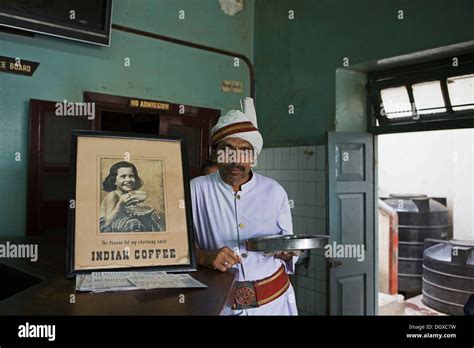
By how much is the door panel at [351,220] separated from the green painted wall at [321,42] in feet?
0.81

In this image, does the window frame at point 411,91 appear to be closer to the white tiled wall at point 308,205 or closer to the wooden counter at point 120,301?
the white tiled wall at point 308,205

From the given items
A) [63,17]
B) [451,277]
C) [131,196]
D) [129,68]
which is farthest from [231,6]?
[131,196]

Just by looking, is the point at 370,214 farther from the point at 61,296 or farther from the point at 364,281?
the point at 61,296

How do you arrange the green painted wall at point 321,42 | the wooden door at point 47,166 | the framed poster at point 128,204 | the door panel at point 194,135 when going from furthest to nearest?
the door panel at point 194,135 → the wooden door at point 47,166 → the green painted wall at point 321,42 → the framed poster at point 128,204

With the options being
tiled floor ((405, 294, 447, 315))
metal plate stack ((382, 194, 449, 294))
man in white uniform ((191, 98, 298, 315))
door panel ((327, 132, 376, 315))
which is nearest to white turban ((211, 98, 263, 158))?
man in white uniform ((191, 98, 298, 315))

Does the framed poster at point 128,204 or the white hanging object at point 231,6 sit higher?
the white hanging object at point 231,6

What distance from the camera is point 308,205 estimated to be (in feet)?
9.37

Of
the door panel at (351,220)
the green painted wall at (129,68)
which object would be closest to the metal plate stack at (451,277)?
the door panel at (351,220)

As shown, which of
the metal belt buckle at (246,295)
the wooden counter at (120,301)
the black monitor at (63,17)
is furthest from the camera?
the black monitor at (63,17)

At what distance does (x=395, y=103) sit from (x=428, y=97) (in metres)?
0.22

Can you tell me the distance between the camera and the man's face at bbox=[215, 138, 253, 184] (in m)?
1.17

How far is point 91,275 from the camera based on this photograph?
→ 805 mm

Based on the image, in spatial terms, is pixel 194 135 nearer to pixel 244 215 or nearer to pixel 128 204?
pixel 244 215

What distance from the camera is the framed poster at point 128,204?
0.81 m
